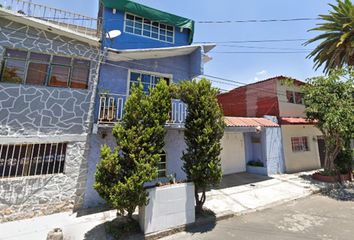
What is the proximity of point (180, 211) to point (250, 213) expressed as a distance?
3.02 meters

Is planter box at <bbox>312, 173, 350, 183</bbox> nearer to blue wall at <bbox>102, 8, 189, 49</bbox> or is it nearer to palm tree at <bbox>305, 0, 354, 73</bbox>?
palm tree at <bbox>305, 0, 354, 73</bbox>

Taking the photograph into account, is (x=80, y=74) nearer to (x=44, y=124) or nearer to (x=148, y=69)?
(x=44, y=124)

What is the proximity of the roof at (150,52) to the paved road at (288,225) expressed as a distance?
7.57 meters

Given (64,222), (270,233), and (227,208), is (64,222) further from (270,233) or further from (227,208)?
(270,233)

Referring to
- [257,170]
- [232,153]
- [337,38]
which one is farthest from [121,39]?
[337,38]

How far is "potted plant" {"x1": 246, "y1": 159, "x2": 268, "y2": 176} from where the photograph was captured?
39.9 feet

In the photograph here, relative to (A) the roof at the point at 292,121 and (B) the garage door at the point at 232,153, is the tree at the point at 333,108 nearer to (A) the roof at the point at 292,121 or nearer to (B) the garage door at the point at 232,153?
(A) the roof at the point at 292,121

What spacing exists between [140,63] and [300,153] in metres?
13.1

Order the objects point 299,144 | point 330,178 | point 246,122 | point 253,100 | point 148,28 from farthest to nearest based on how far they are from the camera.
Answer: point 253,100
point 299,144
point 246,122
point 330,178
point 148,28

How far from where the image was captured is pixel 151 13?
9727 mm

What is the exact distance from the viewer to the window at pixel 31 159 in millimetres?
6449

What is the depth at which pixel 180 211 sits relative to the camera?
5.89 m

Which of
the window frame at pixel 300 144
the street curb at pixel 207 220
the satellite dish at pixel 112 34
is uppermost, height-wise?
the satellite dish at pixel 112 34

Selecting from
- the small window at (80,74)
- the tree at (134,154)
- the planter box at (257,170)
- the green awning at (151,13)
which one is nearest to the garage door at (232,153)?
the planter box at (257,170)
